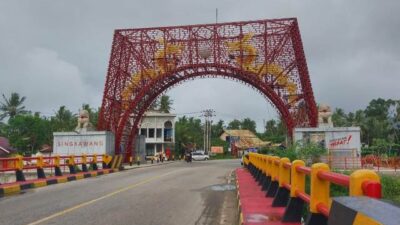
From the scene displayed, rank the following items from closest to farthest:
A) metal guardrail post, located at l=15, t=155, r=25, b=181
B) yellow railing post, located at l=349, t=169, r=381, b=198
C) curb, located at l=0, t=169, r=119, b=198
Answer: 1. yellow railing post, located at l=349, t=169, r=381, b=198
2. curb, located at l=0, t=169, r=119, b=198
3. metal guardrail post, located at l=15, t=155, r=25, b=181

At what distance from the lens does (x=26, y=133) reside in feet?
235

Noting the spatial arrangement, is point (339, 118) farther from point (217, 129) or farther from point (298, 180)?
point (298, 180)

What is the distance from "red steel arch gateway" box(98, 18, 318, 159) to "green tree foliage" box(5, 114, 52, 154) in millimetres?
33286

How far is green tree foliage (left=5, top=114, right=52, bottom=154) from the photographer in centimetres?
7100

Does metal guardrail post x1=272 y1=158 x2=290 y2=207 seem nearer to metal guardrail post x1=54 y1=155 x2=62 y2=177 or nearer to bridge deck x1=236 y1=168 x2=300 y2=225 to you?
bridge deck x1=236 y1=168 x2=300 y2=225

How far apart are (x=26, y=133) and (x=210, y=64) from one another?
40.6 meters

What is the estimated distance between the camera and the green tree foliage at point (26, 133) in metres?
71.0

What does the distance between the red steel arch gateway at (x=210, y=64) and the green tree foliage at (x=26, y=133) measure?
3329 cm

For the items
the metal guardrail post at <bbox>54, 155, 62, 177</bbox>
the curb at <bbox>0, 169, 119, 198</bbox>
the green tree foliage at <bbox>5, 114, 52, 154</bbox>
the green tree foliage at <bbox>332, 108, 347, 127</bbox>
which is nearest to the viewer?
the curb at <bbox>0, 169, 119, 198</bbox>

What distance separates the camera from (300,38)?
40.0 m

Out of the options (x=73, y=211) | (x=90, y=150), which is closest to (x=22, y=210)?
(x=73, y=211)

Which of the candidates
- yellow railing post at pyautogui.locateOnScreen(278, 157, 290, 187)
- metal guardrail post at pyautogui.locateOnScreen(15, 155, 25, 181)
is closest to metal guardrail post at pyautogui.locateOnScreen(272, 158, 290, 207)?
yellow railing post at pyautogui.locateOnScreen(278, 157, 290, 187)

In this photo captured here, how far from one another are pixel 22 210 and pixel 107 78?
3224cm

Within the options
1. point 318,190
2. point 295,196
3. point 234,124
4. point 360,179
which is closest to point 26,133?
point 295,196
